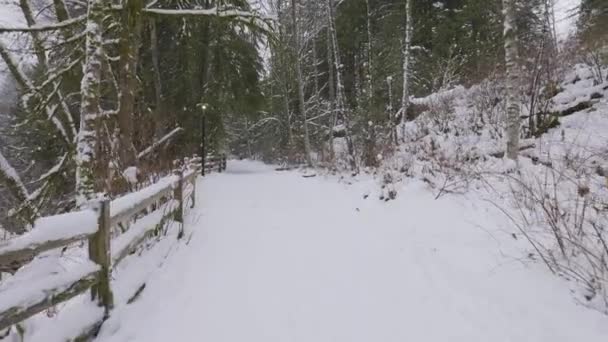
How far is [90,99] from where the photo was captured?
4.43m

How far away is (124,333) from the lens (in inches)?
93.4

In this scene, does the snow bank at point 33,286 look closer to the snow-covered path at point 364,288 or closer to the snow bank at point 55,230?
the snow bank at point 55,230

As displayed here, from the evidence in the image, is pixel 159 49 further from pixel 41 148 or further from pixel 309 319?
pixel 309 319

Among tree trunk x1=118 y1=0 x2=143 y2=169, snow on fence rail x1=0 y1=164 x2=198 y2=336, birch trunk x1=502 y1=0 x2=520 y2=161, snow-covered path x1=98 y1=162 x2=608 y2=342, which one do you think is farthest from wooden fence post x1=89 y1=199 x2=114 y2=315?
birch trunk x1=502 y1=0 x2=520 y2=161

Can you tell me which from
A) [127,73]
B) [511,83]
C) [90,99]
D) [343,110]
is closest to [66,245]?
[90,99]

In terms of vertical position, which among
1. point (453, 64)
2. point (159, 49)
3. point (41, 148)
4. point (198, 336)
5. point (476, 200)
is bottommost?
point (198, 336)

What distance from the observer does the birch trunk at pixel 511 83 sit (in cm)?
521

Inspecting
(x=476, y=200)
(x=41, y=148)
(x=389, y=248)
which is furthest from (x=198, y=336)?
(x=41, y=148)

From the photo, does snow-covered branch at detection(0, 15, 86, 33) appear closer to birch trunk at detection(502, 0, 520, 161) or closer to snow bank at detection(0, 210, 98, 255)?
snow bank at detection(0, 210, 98, 255)

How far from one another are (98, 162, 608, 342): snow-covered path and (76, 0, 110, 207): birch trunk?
63.0 inches

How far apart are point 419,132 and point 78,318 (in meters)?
8.98

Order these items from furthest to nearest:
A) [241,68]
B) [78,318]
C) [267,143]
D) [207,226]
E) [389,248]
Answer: [267,143], [241,68], [207,226], [389,248], [78,318]

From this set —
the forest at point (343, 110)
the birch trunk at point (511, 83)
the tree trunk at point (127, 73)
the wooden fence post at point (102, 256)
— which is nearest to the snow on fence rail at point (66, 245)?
the wooden fence post at point (102, 256)

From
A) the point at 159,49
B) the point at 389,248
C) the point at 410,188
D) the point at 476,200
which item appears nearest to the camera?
the point at 389,248
